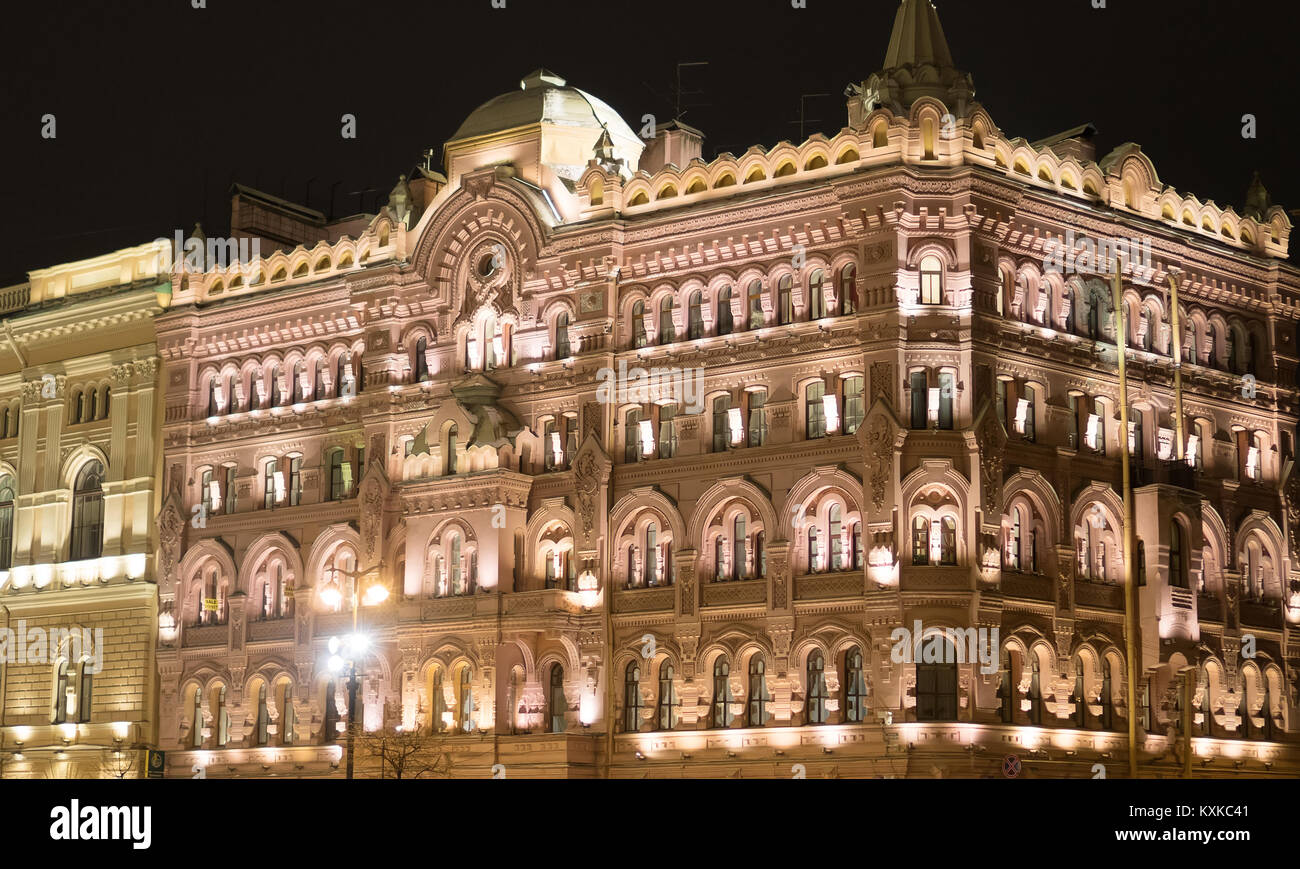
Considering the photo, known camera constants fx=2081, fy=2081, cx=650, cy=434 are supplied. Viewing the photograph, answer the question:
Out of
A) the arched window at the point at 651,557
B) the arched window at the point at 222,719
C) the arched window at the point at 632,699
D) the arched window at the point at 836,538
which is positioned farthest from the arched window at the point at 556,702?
the arched window at the point at 222,719

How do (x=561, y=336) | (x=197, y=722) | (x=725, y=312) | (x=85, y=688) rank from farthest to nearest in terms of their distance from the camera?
(x=85, y=688), (x=197, y=722), (x=561, y=336), (x=725, y=312)

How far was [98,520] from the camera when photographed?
69.2 meters

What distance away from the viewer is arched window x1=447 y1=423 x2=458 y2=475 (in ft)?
194

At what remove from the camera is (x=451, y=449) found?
59.4 metres

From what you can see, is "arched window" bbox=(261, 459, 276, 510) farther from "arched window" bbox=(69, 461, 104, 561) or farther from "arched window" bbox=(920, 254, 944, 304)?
"arched window" bbox=(920, 254, 944, 304)

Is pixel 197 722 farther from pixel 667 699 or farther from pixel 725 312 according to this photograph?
pixel 725 312

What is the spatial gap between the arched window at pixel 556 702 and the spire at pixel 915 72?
55.5 ft

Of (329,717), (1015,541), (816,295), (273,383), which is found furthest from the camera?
(273,383)

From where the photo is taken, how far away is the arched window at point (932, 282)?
2074 inches

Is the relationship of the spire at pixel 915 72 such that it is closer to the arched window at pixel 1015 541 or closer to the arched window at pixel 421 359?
the arched window at pixel 1015 541

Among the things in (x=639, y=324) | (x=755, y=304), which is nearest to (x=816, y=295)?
(x=755, y=304)

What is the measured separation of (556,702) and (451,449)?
811 cm

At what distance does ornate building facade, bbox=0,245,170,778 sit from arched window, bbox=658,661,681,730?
19.3 meters
